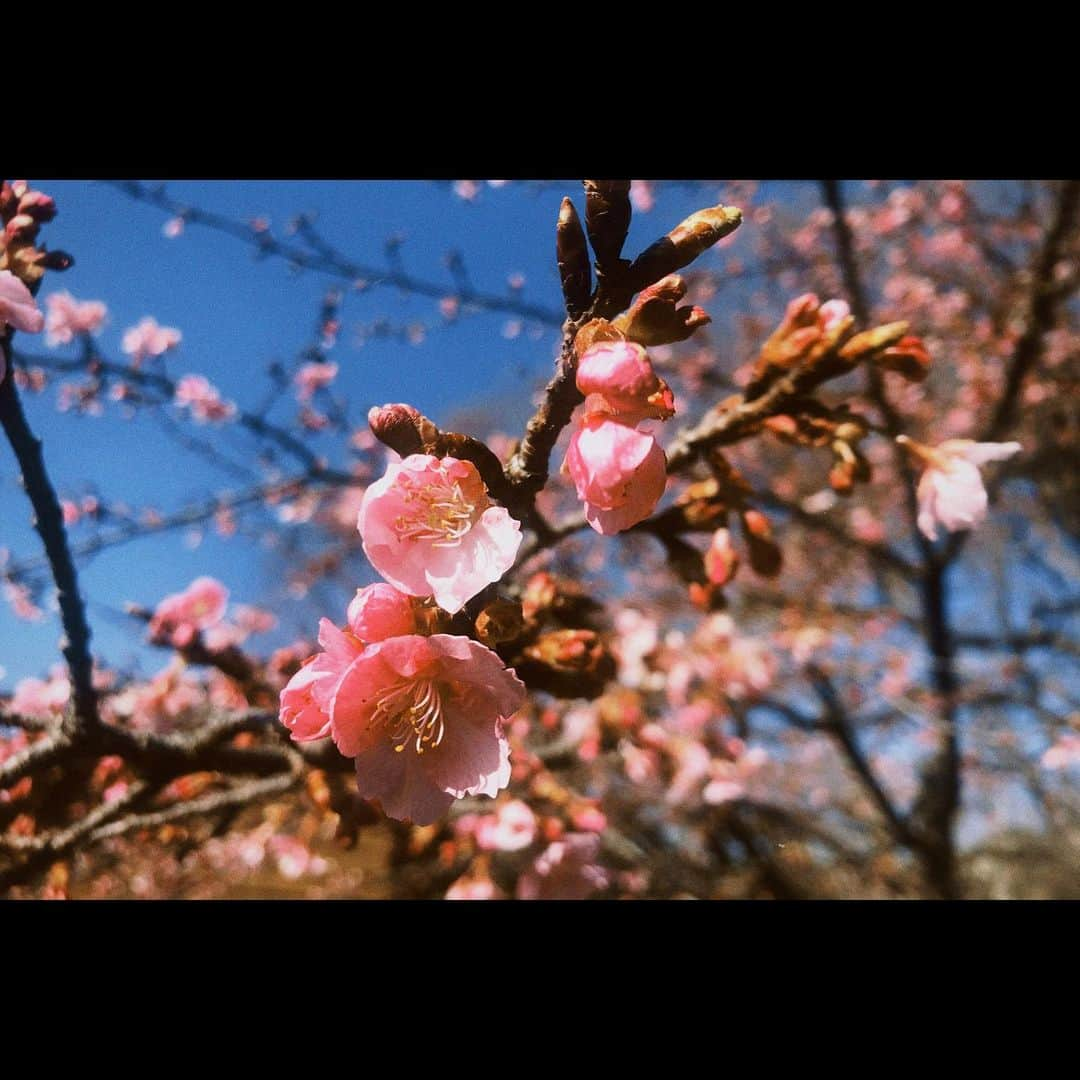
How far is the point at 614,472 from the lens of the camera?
1.82 ft

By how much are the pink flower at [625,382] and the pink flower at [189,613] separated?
35.1 inches

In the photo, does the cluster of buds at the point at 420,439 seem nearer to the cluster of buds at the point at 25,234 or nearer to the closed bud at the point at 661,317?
the closed bud at the point at 661,317

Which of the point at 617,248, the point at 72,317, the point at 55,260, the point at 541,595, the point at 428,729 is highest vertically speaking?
the point at 72,317

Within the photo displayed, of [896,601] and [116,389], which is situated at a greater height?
[896,601]

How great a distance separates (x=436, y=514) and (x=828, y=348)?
0.46 meters

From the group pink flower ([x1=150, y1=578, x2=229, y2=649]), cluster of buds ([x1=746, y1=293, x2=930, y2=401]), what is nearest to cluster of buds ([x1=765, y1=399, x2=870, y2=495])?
cluster of buds ([x1=746, y1=293, x2=930, y2=401])

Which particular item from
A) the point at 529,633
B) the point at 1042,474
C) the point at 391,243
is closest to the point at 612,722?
the point at 529,633

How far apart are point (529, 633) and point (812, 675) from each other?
9.03ft

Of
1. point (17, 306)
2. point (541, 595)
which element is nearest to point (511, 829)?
point (541, 595)

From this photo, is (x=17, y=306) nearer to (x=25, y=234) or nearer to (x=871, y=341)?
(x=25, y=234)

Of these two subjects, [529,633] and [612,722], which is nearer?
[529,633]
